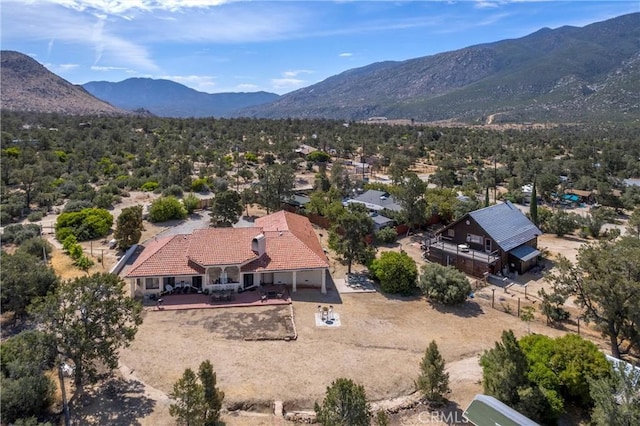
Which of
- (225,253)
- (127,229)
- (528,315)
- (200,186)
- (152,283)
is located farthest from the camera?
(200,186)

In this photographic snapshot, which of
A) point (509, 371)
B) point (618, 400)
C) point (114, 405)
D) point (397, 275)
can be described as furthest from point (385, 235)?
point (114, 405)

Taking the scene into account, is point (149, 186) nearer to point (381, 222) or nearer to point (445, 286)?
point (381, 222)

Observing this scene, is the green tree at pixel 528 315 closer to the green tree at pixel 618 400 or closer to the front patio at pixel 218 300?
the green tree at pixel 618 400

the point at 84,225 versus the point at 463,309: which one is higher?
the point at 84,225

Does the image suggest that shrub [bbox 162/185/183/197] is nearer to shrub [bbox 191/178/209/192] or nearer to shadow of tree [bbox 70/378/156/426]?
shrub [bbox 191/178/209/192]

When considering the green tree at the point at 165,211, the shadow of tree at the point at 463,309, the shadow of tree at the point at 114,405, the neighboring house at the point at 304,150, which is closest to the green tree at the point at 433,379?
the shadow of tree at the point at 463,309
